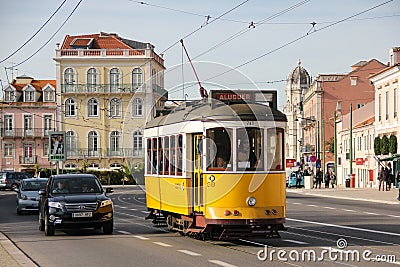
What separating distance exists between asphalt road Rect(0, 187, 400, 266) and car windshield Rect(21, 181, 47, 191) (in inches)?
356

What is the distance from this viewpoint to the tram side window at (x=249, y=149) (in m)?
18.2

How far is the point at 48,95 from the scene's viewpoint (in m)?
104

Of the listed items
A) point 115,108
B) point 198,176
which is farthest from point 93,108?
point 198,176

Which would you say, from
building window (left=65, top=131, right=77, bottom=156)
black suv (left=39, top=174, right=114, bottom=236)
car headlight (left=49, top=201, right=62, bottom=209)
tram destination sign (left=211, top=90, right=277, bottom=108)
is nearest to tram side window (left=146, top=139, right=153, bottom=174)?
black suv (left=39, top=174, right=114, bottom=236)

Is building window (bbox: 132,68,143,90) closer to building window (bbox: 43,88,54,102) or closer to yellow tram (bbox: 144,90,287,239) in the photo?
building window (bbox: 43,88,54,102)

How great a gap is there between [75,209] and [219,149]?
4.85 m

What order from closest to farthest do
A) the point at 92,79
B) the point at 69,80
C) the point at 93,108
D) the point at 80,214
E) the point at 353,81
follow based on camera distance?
the point at 80,214
the point at 92,79
the point at 69,80
the point at 93,108
the point at 353,81

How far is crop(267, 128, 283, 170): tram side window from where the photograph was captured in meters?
18.4

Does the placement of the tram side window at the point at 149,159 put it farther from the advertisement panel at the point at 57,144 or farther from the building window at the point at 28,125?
the building window at the point at 28,125

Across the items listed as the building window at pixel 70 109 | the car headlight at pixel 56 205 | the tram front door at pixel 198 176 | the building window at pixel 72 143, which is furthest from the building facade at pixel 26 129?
the tram front door at pixel 198 176

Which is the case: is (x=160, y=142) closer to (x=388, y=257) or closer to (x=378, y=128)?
(x=388, y=257)

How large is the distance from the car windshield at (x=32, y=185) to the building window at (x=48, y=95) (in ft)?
224

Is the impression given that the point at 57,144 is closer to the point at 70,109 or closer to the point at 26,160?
the point at 70,109

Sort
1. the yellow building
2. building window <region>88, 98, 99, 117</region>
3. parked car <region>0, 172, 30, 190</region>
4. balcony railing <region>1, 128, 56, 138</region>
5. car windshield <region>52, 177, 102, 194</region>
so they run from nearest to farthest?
car windshield <region>52, 177, 102, 194</region>, parked car <region>0, 172, 30, 190</region>, the yellow building, building window <region>88, 98, 99, 117</region>, balcony railing <region>1, 128, 56, 138</region>
